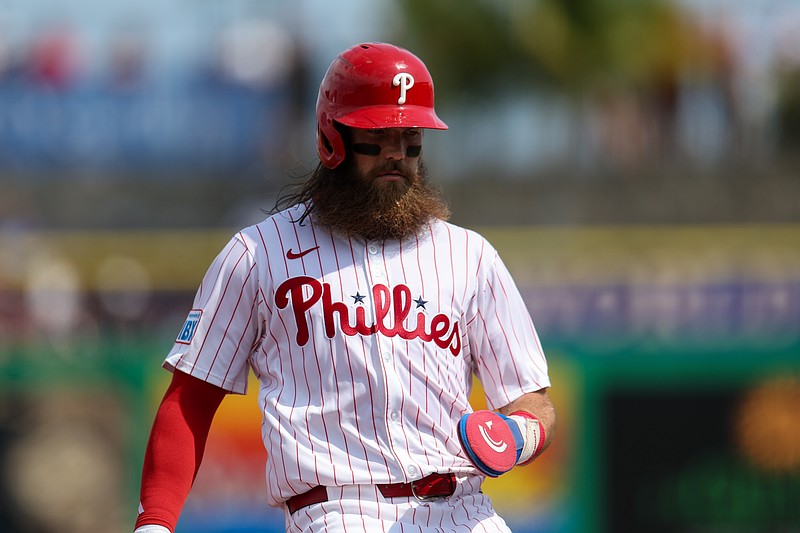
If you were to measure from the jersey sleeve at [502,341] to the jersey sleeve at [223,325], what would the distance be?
59cm

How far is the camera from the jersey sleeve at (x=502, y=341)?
338 centimetres

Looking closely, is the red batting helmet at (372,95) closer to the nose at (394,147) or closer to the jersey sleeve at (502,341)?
the nose at (394,147)

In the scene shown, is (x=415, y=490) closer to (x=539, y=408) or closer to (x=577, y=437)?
(x=539, y=408)

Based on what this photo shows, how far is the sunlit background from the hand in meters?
1.12

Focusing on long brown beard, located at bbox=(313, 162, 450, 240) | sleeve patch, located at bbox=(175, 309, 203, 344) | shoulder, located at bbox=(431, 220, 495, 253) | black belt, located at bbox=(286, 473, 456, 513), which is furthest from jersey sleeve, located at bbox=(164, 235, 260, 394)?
shoulder, located at bbox=(431, 220, 495, 253)

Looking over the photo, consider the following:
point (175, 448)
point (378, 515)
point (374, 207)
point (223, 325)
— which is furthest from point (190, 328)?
point (378, 515)

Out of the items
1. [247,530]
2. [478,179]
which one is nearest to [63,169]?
[478,179]

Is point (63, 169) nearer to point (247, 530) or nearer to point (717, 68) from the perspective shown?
point (717, 68)

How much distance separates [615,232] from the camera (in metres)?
11.6

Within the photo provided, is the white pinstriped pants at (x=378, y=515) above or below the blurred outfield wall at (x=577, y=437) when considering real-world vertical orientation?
above

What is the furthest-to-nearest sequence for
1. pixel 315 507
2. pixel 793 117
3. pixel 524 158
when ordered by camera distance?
pixel 793 117 < pixel 524 158 < pixel 315 507

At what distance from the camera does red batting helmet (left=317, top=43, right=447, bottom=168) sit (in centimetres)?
327

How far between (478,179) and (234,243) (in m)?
12.8

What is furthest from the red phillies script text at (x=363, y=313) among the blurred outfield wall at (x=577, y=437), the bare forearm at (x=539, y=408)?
the blurred outfield wall at (x=577, y=437)
